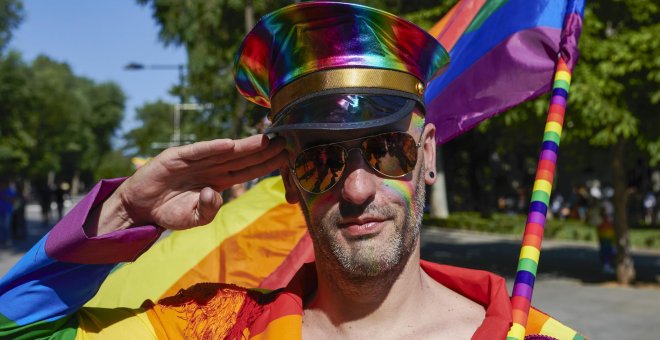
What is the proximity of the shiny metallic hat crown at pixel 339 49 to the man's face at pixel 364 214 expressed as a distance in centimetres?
12

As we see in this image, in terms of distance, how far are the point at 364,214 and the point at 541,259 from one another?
583 inches

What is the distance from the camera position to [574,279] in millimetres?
12727

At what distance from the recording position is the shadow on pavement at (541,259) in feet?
43.5

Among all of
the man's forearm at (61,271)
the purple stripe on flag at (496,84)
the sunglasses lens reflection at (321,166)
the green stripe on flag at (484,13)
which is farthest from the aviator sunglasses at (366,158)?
the green stripe on flag at (484,13)

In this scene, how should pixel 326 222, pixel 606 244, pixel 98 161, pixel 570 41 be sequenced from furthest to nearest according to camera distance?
pixel 98 161 < pixel 606 244 < pixel 570 41 < pixel 326 222

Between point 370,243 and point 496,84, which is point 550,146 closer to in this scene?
point 370,243

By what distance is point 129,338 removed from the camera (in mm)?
2041

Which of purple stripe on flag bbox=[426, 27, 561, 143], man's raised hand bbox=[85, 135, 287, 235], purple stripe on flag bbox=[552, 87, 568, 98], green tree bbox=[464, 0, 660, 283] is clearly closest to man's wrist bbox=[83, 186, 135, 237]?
man's raised hand bbox=[85, 135, 287, 235]

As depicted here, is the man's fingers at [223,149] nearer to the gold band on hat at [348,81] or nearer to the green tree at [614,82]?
the gold band on hat at [348,81]

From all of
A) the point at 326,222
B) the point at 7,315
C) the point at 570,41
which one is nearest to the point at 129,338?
the point at 7,315

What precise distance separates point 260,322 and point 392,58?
0.82 metres

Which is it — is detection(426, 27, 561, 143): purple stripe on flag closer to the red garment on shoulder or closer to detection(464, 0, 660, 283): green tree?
the red garment on shoulder

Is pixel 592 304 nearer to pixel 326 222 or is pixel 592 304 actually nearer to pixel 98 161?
pixel 326 222

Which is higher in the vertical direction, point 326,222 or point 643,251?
point 326,222
